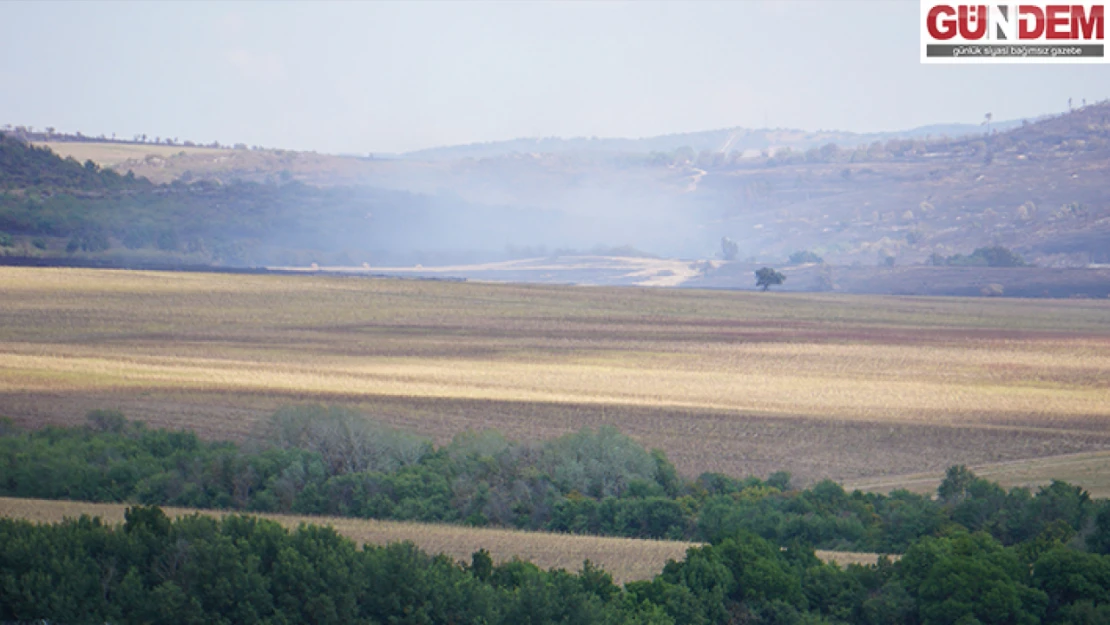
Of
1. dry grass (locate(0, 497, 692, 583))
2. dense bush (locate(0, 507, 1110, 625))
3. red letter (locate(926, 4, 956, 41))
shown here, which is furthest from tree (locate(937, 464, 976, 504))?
red letter (locate(926, 4, 956, 41))

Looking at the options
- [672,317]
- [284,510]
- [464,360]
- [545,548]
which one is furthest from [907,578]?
[672,317]

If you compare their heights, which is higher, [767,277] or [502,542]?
[502,542]

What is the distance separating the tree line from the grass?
196cm

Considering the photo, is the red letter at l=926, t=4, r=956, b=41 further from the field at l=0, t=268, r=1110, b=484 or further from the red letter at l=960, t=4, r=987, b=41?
the field at l=0, t=268, r=1110, b=484

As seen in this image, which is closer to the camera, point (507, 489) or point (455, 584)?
point (455, 584)

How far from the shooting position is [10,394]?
4372 cm

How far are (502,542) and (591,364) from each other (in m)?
41.1

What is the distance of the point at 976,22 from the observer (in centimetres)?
5125

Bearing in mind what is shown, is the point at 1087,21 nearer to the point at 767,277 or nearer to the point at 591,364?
the point at 591,364

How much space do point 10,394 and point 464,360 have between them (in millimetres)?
25221

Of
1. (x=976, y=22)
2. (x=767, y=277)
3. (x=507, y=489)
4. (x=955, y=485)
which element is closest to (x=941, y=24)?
(x=976, y=22)

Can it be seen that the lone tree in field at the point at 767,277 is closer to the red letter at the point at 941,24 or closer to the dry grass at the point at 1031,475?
the red letter at the point at 941,24

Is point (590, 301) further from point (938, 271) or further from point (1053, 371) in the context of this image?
point (938, 271)

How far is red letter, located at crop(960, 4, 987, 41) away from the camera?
51.0 meters
